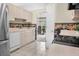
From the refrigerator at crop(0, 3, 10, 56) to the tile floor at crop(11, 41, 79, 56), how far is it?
0.16 m

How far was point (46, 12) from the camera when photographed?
1774 mm

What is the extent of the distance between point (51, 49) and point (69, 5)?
70 cm

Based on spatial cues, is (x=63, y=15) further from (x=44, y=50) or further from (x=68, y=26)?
(x=44, y=50)

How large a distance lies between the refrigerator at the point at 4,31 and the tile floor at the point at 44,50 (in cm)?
16

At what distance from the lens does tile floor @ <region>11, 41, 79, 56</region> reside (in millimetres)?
1627

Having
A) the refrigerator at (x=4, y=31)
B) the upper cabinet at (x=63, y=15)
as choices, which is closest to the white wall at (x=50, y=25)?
the upper cabinet at (x=63, y=15)

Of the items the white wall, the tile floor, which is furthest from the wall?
the tile floor

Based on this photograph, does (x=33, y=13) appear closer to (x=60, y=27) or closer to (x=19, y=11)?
(x=19, y=11)

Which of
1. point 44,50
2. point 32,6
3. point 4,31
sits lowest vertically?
point 44,50

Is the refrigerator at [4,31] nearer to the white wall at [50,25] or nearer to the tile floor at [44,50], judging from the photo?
the tile floor at [44,50]

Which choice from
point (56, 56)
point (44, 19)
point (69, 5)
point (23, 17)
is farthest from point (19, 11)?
point (56, 56)

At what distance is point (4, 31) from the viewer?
4.88 feet

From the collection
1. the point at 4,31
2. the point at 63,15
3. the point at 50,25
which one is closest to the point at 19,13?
the point at 4,31

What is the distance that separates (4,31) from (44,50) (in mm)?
673
